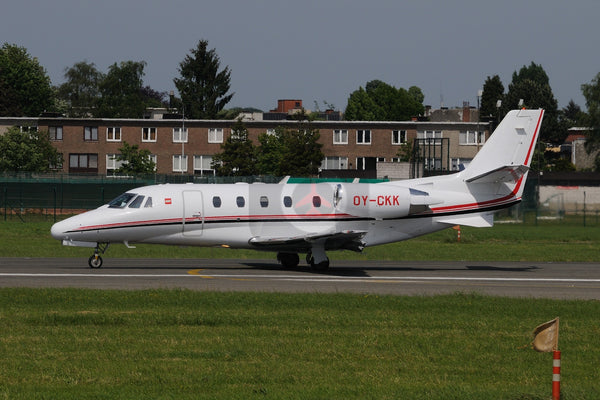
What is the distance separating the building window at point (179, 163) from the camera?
94688mm

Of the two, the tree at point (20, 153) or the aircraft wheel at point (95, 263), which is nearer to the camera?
the aircraft wheel at point (95, 263)

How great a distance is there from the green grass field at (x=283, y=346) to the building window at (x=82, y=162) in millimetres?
74832

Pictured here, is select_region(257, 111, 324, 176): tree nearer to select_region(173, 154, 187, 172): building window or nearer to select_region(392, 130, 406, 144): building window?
select_region(173, 154, 187, 172): building window

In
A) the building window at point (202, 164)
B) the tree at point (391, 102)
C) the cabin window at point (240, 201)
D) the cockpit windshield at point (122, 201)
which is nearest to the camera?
the cockpit windshield at point (122, 201)

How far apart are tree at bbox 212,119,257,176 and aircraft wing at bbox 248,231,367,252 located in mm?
57641

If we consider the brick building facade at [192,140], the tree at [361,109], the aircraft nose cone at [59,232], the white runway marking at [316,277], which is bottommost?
the white runway marking at [316,277]

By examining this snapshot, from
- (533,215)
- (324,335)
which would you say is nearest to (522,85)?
(533,215)

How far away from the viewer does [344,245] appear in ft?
97.9

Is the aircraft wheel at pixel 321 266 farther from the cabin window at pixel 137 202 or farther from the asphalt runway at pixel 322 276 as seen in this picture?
the cabin window at pixel 137 202

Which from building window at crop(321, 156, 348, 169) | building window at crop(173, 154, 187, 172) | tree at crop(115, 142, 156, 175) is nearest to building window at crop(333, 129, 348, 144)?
building window at crop(321, 156, 348, 169)

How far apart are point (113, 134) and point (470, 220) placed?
69.8 metres

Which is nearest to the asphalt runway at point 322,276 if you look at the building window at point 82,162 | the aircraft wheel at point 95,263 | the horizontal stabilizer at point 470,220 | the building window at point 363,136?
the aircraft wheel at point 95,263

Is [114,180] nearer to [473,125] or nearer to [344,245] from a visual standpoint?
[344,245]

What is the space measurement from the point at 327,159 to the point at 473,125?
617 inches
